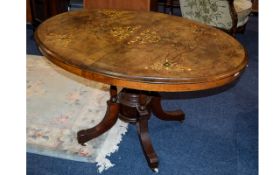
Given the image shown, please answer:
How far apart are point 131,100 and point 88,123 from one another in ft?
1.33

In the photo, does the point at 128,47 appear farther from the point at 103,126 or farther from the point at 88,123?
the point at 88,123

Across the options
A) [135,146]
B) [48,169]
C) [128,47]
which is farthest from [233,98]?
[48,169]

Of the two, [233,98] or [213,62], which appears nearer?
[213,62]

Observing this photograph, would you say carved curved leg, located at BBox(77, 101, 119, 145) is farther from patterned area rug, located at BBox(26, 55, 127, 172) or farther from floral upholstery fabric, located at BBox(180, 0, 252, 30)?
floral upholstery fabric, located at BBox(180, 0, 252, 30)

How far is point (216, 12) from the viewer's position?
8.89 ft

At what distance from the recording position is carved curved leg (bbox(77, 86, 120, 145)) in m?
1.93

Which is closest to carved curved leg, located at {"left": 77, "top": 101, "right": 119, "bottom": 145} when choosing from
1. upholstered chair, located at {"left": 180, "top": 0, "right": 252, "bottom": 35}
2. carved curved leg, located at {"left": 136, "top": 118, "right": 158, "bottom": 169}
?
carved curved leg, located at {"left": 136, "top": 118, "right": 158, "bottom": 169}

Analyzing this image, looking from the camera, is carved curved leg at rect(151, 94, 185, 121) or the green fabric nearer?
carved curved leg at rect(151, 94, 185, 121)

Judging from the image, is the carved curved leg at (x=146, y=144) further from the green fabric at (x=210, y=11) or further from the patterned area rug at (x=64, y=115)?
the green fabric at (x=210, y=11)

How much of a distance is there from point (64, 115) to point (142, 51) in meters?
1.01

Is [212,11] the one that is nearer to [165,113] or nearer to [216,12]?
Result: [216,12]

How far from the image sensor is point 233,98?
8.43 ft


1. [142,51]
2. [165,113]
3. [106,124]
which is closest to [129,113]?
[106,124]

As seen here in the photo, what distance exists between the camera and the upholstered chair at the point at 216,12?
2.62 m
